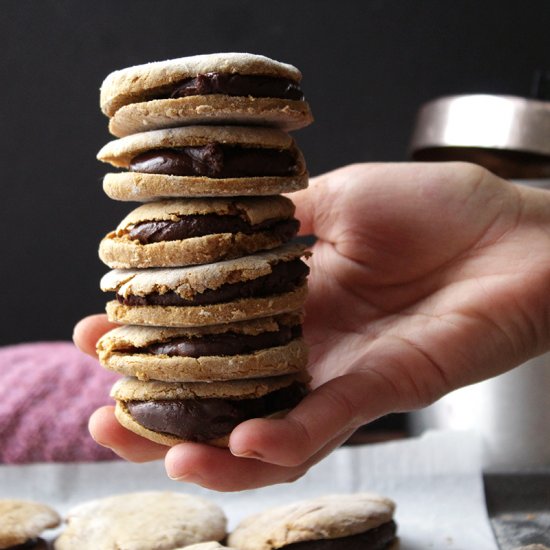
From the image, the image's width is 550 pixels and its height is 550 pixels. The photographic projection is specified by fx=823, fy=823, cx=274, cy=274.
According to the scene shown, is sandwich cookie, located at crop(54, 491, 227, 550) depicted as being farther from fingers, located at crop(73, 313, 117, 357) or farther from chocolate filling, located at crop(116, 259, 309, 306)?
chocolate filling, located at crop(116, 259, 309, 306)

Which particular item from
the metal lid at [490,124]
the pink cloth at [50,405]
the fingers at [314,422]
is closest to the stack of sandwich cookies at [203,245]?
the fingers at [314,422]

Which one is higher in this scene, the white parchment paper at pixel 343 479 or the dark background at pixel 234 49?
the dark background at pixel 234 49

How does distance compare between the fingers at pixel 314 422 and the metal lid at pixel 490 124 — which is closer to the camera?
the fingers at pixel 314 422

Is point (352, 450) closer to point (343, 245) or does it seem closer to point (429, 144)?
point (343, 245)

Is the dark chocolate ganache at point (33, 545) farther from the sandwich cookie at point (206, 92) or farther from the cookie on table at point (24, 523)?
the sandwich cookie at point (206, 92)

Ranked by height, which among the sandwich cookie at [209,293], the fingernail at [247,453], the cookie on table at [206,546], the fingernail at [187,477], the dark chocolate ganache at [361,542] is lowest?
the dark chocolate ganache at [361,542]

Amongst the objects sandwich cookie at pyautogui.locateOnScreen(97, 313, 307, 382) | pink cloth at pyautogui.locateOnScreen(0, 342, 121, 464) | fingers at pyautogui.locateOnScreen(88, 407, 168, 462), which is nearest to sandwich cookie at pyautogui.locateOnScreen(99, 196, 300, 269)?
sandwich cookie at pyautogui.locateOnScreen(97, 313, 307, 382)

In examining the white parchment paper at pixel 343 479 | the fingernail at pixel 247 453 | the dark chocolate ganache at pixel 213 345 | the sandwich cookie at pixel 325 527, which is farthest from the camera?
the white parchment paper at pixel 343 479
